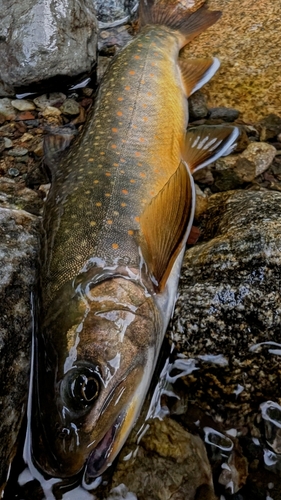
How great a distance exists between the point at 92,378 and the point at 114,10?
553cm

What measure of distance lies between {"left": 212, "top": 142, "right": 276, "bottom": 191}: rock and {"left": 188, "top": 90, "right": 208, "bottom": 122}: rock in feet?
2.29

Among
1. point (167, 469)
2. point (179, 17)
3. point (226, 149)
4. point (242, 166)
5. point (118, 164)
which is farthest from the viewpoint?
point (179, 17)

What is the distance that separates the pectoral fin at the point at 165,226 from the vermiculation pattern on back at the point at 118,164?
79mm

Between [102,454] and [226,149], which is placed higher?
[226,149]

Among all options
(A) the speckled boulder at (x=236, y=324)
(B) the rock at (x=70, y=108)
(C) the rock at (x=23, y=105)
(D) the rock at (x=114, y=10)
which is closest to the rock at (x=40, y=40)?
(C) the rock at (x=23, y=105)

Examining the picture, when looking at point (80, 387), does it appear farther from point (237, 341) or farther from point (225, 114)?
point (225, 114)

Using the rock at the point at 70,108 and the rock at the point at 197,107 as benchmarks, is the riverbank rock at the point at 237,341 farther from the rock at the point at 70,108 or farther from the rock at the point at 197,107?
the rock at the point at 70,108

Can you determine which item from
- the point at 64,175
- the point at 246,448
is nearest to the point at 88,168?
the point at 64,175

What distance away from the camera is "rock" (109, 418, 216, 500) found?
Result: 263 centimetres

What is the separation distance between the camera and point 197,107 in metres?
4.96

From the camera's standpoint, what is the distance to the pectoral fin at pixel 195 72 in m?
5.02

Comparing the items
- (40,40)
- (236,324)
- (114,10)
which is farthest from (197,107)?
(236,324)

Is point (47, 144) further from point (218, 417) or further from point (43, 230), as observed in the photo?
point (218, 417)

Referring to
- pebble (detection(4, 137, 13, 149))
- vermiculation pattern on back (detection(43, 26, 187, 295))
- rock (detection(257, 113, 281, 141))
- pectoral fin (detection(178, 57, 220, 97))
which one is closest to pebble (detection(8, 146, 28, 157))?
pebble (detection(4, 137, 13, 149))
